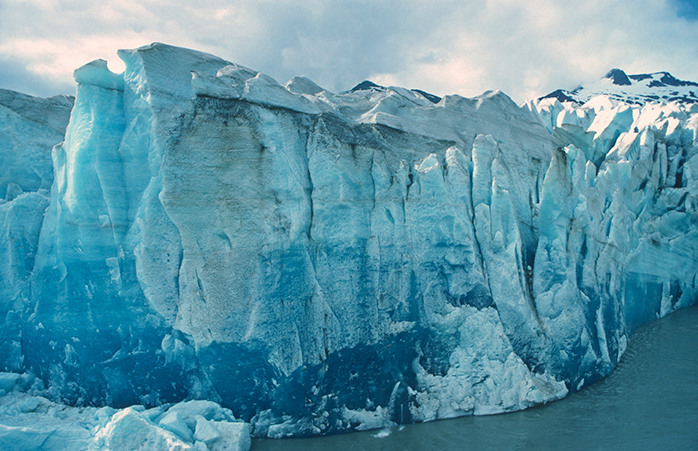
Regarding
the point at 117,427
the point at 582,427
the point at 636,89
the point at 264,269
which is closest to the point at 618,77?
the point at 636,89

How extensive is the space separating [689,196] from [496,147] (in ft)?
30.0

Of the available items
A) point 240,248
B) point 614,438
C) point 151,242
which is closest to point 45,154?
point 151,242

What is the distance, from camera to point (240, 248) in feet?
22.5

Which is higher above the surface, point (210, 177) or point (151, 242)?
point (210, 177)

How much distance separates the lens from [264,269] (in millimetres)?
6926

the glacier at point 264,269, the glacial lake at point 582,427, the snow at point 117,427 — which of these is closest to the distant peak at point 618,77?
the glacier at point 264,269

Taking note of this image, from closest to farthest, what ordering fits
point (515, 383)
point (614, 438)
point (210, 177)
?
point (614, 438) → point (210, 177) → point (515, 383)

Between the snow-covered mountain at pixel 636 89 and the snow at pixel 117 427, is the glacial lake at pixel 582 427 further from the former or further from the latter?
the snow-covered mountain at pixel 636 89

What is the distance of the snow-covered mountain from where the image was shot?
32.3m

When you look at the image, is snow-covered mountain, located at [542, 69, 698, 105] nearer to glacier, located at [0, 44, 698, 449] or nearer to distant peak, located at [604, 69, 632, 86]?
distant peak, located at [604, 69, 632, 86]

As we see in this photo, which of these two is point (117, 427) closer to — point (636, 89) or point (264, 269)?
point (264, 269)

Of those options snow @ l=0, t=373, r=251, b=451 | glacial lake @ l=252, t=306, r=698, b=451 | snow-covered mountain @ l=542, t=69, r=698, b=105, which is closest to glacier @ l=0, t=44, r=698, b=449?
snow @ l=0, t=373, r=251, b=451

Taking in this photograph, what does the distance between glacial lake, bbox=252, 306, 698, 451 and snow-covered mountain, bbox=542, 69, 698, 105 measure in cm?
2881

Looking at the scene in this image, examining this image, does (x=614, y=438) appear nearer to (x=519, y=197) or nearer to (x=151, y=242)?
(x=519, y=197)
